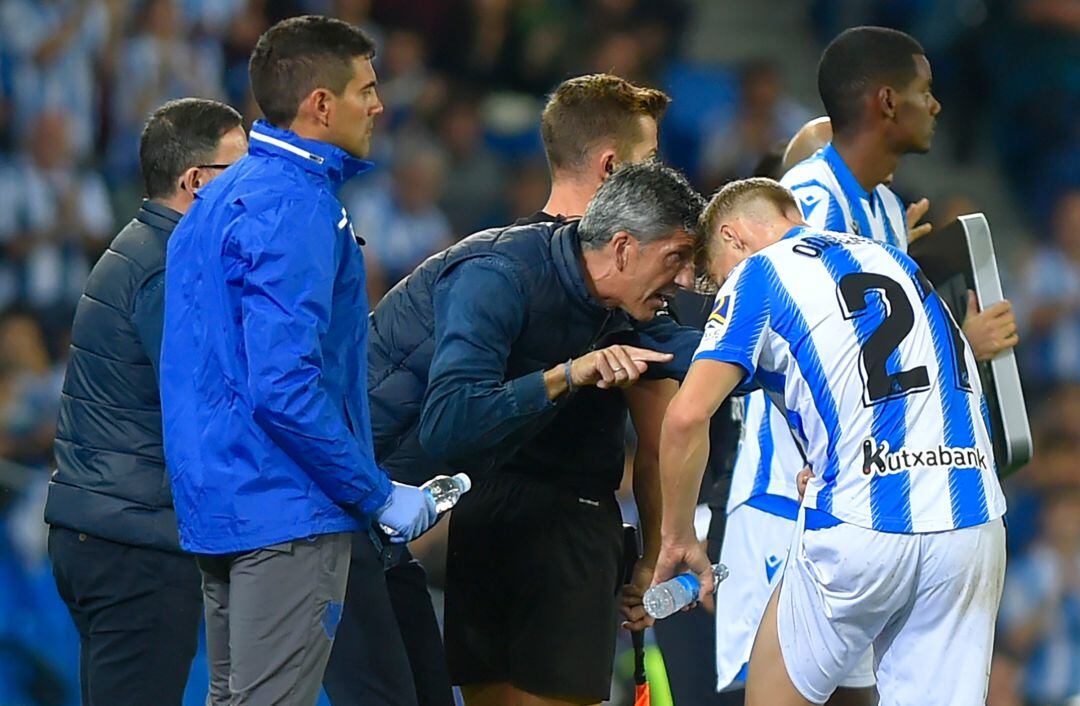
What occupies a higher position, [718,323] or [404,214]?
[404,214]

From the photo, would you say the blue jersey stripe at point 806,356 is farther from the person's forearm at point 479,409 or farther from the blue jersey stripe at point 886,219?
the blue jersey stripe at point 886,219

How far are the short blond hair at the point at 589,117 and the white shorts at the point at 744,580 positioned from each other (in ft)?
3.71

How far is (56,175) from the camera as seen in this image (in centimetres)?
829

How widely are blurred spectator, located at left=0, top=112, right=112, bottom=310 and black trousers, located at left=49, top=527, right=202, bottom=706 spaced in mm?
4170

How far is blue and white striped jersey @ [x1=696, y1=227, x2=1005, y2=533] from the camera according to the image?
Answer: 359 centimetres

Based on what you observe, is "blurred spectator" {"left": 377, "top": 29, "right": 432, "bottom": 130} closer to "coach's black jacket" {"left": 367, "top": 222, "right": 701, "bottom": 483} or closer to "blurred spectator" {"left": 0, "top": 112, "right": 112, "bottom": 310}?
"blurred spectator" {"left": 0, "top": 112, "right": 112, "bottom": 310}

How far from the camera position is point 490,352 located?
3.70 meters

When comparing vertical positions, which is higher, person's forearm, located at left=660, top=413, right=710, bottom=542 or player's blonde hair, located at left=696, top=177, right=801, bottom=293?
player's blonde hair, located at left=696, top=177, right=801, bottom=293

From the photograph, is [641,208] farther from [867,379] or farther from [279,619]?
[279,619]

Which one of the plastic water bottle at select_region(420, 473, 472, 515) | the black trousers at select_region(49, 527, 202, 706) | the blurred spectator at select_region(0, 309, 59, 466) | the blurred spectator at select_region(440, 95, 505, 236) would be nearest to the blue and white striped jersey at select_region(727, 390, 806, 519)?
the plastic water bottle at select_region(420, 473, 472, 515)

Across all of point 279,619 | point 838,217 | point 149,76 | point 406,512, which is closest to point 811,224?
point 838,217

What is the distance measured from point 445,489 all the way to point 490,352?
1.07 feet

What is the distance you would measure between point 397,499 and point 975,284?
2077 mm

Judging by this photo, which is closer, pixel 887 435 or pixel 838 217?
pixel 887 435
